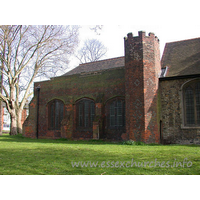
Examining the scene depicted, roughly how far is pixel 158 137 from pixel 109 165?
7.76 meters

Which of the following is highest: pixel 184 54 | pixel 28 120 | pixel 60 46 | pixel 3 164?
pixel 60 46

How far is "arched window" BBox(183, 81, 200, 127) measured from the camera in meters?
13.5

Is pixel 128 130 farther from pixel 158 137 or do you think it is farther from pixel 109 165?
pixel 109 165

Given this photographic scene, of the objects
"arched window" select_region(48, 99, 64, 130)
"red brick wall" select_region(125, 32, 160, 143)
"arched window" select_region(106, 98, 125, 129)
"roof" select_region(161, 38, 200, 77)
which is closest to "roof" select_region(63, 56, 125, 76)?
"arched window" select_region(48, 99, 64, 130)

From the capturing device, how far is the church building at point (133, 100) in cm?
1339

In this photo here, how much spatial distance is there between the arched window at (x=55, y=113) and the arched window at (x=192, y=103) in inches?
419


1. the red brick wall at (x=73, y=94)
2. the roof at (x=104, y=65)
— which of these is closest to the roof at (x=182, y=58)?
the red brick wall at (x=73, y=94)

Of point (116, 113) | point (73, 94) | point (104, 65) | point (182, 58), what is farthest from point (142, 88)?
point (104, 65)

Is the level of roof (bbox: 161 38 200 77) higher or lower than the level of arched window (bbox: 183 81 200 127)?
higher

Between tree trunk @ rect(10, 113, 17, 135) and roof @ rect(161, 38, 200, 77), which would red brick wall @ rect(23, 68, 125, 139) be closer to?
roof @ rect(161, 38, 200, 77)

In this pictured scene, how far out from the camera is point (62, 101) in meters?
19.1

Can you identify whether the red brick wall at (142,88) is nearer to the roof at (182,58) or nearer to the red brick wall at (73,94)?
the roof at (182,58)

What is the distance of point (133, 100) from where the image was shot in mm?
13562

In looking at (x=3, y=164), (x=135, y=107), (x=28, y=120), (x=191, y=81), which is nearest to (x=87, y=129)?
(x=135, y=107)
